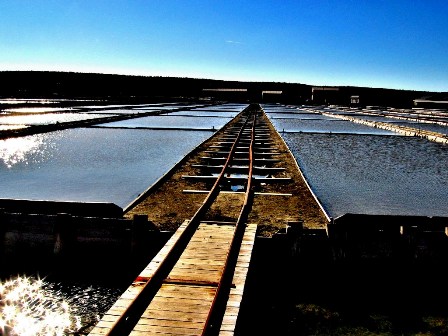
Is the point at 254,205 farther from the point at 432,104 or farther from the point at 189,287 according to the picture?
the point at 432,104

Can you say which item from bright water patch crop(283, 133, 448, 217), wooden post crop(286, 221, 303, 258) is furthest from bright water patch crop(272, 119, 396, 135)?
wooden post crop(286, 221, 303, 258)

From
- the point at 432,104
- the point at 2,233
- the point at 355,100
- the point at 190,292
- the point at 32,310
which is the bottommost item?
the point at 32,310

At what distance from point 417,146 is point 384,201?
15.2 metres

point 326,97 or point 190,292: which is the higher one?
point 326,97

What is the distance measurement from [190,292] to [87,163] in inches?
530

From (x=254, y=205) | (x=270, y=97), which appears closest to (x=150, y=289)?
(x=254, y=205)

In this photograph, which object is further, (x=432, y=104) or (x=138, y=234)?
(x=432, y=104)

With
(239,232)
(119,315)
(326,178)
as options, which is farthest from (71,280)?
(326,178)

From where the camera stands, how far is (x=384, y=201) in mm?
12734

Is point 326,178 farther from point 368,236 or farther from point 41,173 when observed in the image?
point 41,173

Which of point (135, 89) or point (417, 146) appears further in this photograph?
point (135, 89)

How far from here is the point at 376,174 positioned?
16.8 m

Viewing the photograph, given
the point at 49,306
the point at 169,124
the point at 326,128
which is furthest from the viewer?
the point at 169,124

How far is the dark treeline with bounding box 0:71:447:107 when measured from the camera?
4375 inches
